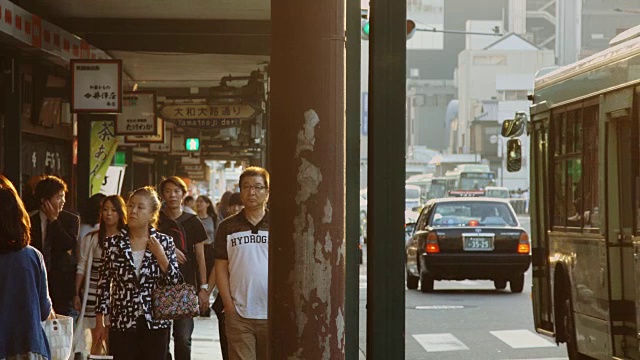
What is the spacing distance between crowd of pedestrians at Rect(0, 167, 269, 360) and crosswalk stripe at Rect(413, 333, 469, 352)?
13.0ft

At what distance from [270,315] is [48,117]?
14.3 metres

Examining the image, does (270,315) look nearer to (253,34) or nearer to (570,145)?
(570,145)

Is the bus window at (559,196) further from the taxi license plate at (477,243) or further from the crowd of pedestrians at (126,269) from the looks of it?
the taxi license plate at (477,243)

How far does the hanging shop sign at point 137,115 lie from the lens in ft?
63.9

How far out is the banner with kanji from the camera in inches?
747

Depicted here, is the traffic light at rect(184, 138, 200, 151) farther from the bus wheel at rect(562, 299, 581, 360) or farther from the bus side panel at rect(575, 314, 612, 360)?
the bus side panel at rect(575, 314, 612, 360)

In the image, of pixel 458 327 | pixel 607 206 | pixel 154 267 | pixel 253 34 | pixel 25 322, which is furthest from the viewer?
pixel 458 327

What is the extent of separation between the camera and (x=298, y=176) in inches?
182

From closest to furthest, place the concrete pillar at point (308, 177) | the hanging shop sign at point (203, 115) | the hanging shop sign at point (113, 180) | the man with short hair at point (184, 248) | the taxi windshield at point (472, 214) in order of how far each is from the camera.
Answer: the concrete pillar at point (308, 177) < the man with short hair at point (184, 248) < the hanging shop sign at point (203, 115) < the hanging shop sign at point (113, 180) < the taxi windshield at point (472, 214)

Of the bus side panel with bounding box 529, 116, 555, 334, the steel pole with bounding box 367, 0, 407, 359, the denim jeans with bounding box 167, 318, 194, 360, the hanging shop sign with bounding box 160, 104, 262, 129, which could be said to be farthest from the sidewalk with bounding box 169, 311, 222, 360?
the steel pole with bounding box 367, 0, 407, 359

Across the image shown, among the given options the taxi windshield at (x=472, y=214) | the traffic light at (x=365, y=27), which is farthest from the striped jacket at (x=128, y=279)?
the taxi windshield at (x=472, y=214)

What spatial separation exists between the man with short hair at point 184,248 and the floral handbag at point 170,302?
6.20 ft

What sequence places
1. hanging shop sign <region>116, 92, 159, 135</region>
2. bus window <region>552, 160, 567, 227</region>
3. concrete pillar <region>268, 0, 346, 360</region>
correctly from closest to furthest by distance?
concrete pillar <region>268, 0, 346, 360</region>
bus window <region>552, 160, 567, 227</region>
hanging shop sign <region>116, 92, 159, 135</region>

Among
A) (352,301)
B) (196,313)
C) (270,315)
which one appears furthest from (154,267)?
(270,315)
